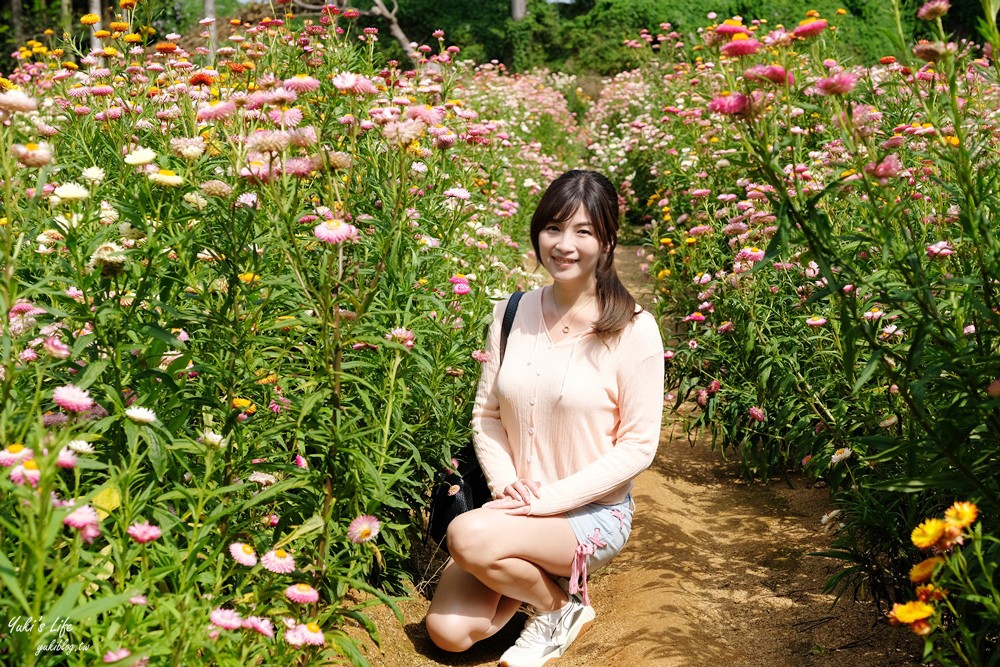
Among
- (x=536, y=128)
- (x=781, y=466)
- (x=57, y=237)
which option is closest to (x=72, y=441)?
(x=57, y=237)

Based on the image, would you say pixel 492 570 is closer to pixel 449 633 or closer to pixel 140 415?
pixel 449 633

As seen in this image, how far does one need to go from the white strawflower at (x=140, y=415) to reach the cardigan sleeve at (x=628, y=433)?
133 cm

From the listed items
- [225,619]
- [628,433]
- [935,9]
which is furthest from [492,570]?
[935,9]

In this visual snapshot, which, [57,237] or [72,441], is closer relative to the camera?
[72,441]

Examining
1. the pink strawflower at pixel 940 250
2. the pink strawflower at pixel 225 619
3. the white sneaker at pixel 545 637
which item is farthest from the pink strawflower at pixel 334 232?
the pink strawflower at pixel 940 250

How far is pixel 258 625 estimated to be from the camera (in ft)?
7.14

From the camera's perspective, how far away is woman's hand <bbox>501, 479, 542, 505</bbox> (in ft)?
10.6

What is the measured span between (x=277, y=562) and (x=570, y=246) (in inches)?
58.0

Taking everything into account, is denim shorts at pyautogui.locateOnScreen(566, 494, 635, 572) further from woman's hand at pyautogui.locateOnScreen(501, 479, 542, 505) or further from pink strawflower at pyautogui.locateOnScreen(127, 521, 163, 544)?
pink strawflower at pyautogui.locateOnScreen(127, 521, 163, 544)

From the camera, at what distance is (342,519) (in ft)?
9.05

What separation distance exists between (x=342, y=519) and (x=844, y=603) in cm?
185

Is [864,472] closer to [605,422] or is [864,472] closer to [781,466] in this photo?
[605,422]

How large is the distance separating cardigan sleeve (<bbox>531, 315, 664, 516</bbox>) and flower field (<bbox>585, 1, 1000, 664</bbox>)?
526mm

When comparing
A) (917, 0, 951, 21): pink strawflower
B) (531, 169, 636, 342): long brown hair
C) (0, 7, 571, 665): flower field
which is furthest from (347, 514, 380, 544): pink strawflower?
(917, 0, 951, 21): pink strawflower
